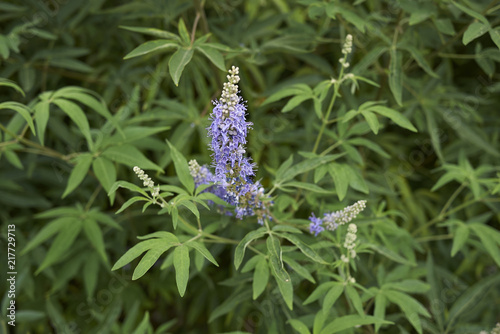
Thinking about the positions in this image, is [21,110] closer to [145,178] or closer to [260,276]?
[145,178]

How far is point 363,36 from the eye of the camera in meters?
2.88

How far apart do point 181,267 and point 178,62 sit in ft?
2.74

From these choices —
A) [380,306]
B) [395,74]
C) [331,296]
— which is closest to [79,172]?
[331,296]

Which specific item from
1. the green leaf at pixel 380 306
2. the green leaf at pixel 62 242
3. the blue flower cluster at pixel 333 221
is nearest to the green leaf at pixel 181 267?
the blue flower cluster at pixel 333 221

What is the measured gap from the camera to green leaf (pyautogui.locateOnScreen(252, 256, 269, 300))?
1.79 metres

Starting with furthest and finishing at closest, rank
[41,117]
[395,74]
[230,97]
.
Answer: [395,74]
[41,117]
[230,97]

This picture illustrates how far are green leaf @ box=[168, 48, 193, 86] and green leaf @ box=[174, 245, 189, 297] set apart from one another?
0.64m

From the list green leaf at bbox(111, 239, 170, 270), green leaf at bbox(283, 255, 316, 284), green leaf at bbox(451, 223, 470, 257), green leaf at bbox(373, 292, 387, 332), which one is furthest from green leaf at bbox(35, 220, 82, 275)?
green leaf at bbox(451, 223, 470, 257)

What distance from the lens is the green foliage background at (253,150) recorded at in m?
2.28

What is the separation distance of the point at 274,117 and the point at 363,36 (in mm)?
713

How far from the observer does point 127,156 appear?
7.45 ft

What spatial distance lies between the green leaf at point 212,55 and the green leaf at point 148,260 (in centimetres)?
79

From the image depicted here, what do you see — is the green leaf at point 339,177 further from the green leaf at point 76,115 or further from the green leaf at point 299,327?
the green leaf at point 76,115

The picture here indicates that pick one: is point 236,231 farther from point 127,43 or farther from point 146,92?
point 127,43
